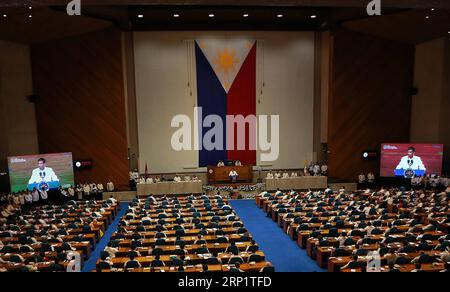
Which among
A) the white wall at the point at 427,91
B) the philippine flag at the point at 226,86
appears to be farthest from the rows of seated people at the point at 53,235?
the white wall at the point at 427,91

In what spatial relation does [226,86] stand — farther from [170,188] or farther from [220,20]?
[170,188]

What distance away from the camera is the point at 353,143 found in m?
24.7

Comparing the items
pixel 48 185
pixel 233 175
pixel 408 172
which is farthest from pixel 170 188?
pixel 408 172

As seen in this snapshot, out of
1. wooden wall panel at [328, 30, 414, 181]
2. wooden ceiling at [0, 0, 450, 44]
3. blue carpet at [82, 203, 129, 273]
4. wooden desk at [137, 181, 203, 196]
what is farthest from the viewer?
wooden wall panel at [328, 30, 414, 181]

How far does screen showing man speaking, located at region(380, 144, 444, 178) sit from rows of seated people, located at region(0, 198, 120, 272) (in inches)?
653

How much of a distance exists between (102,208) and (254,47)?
14823mm

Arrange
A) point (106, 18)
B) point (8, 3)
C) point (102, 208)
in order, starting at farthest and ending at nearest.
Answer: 1. point (106, 18)
2. point (102, 208)
3. point (8, 3)

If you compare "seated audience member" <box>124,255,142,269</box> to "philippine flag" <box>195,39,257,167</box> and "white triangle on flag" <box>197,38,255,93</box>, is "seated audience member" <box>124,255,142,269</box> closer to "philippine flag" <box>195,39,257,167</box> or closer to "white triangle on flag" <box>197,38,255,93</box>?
"philippine flag" <box>195,39,257,167</box>

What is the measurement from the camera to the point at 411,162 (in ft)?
75.4

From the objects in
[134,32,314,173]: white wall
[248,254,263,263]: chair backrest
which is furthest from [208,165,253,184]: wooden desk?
[248,254,263,263]: chair backrest

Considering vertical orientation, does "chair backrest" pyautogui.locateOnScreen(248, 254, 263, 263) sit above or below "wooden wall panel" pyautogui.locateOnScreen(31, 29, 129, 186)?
below

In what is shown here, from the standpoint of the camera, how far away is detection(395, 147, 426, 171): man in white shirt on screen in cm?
2270
